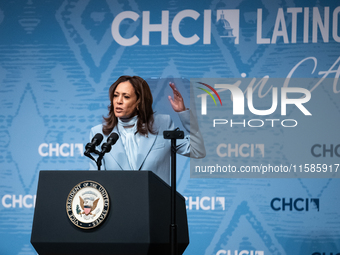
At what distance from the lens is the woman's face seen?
2580 mm

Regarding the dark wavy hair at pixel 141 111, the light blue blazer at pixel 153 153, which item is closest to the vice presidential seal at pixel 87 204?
the light blue blazer at pixel 153 153

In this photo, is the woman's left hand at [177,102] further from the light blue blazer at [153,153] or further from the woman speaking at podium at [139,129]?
the light blue blazer at [153,153]

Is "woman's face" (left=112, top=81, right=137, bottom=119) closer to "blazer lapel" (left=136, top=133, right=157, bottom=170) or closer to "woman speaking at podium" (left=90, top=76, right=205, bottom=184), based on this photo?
"woman speaking at podium" (left=90, top=76, right=205, bottom=184)

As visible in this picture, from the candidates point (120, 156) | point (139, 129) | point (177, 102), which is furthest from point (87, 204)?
point (177, 102)

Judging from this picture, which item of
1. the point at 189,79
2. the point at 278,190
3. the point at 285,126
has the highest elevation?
the point at 189,79

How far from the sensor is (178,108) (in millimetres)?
2848

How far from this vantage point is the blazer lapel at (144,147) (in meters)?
2.43

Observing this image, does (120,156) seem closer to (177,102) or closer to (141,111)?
(141,111)

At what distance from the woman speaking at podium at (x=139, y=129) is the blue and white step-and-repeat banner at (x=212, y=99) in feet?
1.21

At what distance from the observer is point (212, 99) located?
3.25m

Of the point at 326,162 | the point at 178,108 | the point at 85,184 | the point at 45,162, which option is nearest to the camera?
the point at 85,184

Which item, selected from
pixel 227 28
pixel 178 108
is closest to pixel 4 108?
pixel 178 108

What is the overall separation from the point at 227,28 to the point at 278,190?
4.74ft

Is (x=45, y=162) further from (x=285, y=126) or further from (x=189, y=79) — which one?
(x=285, y=126)
